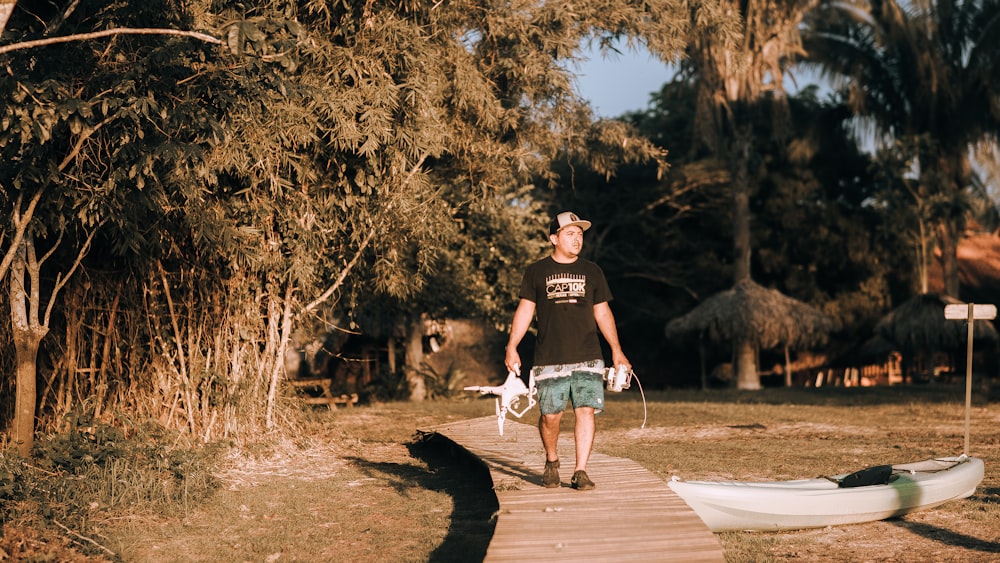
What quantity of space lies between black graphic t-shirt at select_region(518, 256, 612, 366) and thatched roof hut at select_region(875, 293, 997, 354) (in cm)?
1859

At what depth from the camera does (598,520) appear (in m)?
6.09

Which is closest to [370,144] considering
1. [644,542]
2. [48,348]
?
[48,348]

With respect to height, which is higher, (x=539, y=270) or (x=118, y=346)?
(x=539, y=270)

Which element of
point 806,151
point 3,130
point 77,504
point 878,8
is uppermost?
point 878,8

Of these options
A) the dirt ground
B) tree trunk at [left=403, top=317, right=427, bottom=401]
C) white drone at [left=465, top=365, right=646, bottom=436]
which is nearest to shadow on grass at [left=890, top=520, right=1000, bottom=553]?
the dirt ground

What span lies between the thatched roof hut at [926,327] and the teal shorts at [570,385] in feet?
61.0

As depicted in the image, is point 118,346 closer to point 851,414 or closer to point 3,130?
point 3,130

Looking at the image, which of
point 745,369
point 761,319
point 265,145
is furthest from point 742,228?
point 265,145

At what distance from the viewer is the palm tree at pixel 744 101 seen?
24.0m

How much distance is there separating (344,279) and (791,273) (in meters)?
17.7

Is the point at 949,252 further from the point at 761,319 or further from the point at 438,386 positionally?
the point at 438,386

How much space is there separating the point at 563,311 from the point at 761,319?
679 inches

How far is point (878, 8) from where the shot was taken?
24750mm

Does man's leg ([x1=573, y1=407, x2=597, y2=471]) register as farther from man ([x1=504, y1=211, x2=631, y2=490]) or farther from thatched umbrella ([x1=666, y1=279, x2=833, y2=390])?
thatched umbrella ([x1=666, y1=279, x2=833, y2=390])
